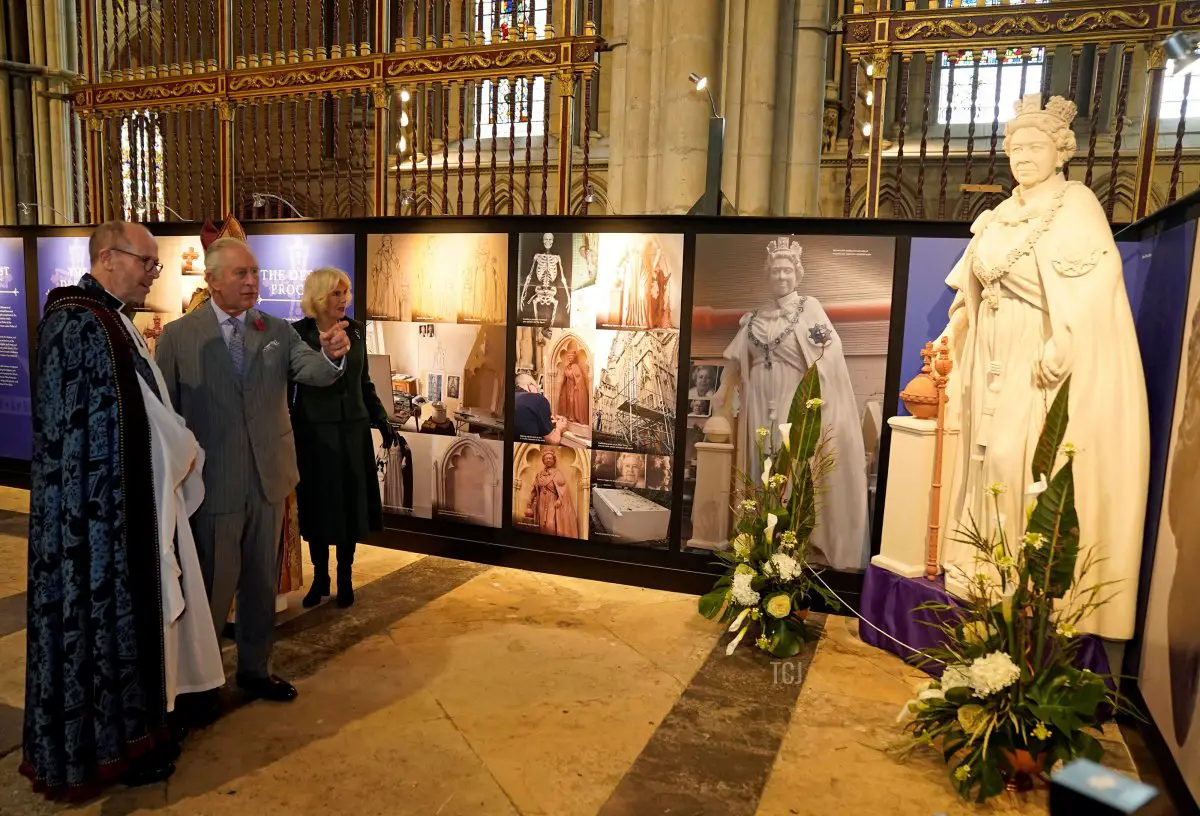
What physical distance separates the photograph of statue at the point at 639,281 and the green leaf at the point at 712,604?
134cm

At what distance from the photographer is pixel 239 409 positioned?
2699 mm

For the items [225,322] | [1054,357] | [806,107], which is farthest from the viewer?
[806,107]

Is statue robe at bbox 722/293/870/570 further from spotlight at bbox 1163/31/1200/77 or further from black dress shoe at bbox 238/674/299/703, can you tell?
black dress shoe at bbox 238/674/299/703

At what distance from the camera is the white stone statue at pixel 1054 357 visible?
293 cm

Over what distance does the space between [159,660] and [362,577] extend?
211 cm

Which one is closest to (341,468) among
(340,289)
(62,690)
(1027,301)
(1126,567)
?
(340,289)

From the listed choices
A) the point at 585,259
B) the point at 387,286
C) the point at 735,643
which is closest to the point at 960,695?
the point at 735,643

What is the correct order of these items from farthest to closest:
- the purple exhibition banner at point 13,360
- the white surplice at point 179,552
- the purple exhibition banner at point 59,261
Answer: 1. the purple exhibition banner at point 13,360
2. the purple exhibition banner at point 59,261
3. the white surplice at point 179,552

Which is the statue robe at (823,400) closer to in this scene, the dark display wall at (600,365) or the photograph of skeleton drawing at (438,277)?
the dark display wall at (600,365)

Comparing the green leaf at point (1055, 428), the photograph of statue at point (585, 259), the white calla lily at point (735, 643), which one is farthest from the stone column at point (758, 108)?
the green leaf at point (1055, 428)

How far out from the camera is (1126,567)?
294 centimetres

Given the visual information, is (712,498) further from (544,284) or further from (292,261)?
(292,261)

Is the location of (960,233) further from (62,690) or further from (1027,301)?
(62,690)

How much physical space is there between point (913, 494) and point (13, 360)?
6.45 m
